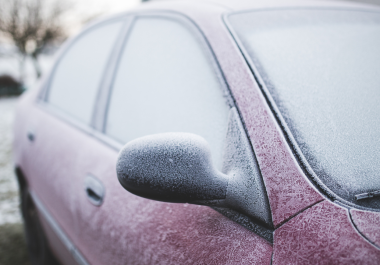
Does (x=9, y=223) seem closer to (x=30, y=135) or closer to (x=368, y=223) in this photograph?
(x=30, y=135)

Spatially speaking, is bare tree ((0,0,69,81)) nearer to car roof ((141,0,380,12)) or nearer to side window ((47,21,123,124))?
side window ((47,21,123,124))

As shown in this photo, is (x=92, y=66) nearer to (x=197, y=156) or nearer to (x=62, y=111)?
(x=62, y=111)

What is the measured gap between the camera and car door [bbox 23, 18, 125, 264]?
145 centimetres

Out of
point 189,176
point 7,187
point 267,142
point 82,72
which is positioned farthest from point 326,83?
point 7,187

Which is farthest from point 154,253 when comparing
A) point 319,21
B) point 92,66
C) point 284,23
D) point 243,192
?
point 92,66

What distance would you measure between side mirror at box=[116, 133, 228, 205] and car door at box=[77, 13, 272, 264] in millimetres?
136

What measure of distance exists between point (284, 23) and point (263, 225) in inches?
32.6

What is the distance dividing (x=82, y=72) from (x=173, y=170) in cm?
141

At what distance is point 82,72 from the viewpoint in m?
1.91

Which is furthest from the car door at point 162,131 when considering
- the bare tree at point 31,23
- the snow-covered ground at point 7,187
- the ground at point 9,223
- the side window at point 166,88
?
the bare tree at point 31,23

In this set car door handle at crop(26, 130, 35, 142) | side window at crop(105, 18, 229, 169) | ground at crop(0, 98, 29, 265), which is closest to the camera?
side window at crop(105, 18, 229, 169)

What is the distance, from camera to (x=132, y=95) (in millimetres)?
1385

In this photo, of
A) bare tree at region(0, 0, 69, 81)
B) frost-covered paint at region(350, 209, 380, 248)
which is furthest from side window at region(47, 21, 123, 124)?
bare tree at region(0, 0, 69, 81)

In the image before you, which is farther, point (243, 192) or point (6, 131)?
point (6, 131)
